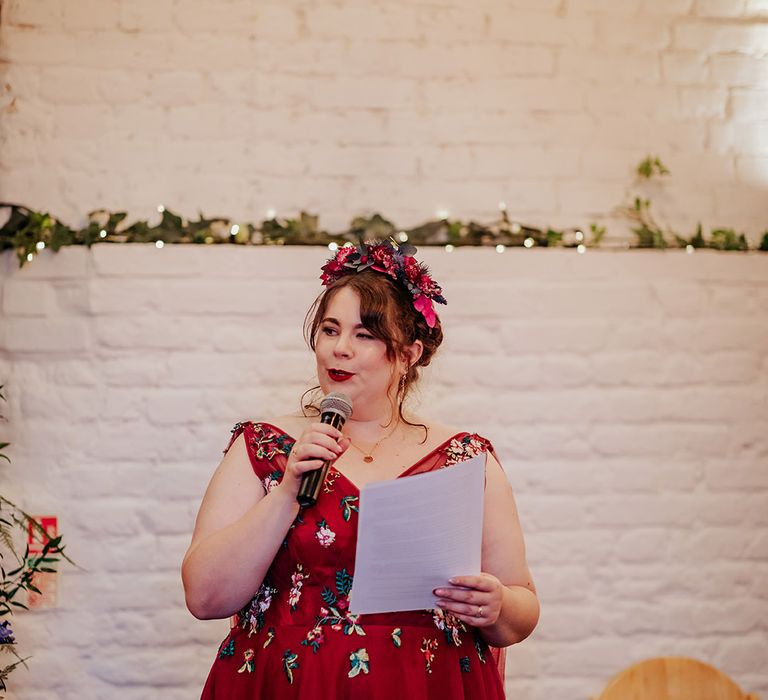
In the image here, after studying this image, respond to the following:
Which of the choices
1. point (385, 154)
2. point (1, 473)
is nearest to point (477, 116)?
point (385, 154)

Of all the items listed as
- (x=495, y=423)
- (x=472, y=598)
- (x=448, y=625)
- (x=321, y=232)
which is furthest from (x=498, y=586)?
(x=321, y=232)

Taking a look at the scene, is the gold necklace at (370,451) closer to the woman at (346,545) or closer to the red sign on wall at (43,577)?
the woman at (346,545)

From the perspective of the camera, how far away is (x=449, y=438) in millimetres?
1980

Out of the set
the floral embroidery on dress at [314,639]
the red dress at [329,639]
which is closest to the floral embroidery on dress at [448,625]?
the red dress at [329,639]

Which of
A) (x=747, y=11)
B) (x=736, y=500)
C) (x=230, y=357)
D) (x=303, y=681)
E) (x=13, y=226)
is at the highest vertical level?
(x=747, y=11)

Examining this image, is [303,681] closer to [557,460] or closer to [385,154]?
[557,460]

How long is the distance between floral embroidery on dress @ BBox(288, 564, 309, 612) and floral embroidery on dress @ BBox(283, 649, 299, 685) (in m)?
0.08

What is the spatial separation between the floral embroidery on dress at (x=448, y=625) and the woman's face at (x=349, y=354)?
0.44m

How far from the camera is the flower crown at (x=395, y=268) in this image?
198 centimetres

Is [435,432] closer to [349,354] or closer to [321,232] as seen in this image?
[349,354]

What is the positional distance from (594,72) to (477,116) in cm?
40

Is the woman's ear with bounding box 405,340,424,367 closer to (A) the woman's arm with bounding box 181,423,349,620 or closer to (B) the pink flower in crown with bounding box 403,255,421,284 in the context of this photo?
(B) the pink flower in crown with bounding box 403,255,421,284

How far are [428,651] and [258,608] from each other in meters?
0.33

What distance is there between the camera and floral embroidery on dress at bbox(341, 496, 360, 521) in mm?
1765
